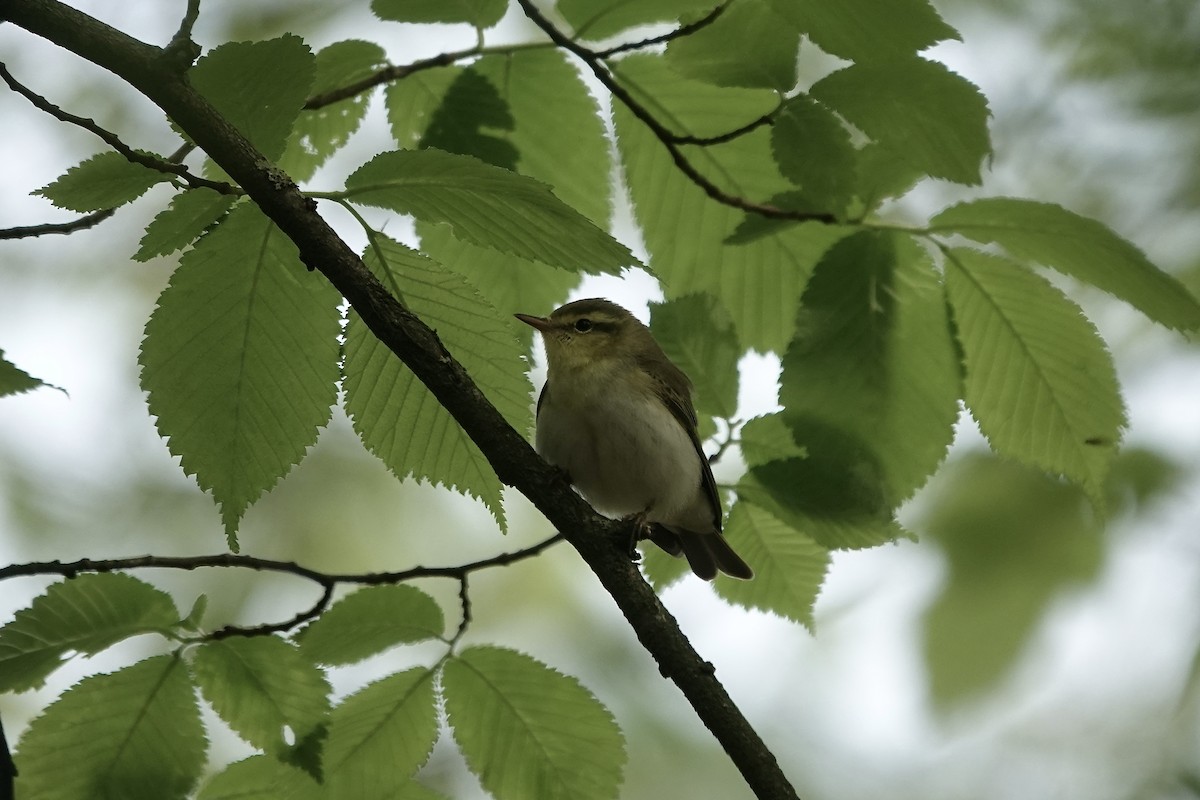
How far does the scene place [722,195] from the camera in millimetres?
2426

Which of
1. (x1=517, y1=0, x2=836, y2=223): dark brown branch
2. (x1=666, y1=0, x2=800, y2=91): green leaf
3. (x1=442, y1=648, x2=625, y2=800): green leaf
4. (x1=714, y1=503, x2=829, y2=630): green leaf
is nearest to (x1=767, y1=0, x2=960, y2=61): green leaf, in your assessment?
(x1=666, y1=0, x2=800, y2=91): green leaf

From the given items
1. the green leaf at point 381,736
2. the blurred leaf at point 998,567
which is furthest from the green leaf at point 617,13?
the blurred leaf at point 998,567

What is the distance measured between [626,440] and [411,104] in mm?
1569

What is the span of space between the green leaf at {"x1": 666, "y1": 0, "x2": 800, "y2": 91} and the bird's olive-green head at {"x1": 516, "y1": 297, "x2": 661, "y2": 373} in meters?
1.64

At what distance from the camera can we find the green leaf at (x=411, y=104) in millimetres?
2607

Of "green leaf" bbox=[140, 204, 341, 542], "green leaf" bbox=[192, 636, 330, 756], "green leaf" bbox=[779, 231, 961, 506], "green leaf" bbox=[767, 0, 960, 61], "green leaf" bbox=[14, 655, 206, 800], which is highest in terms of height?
"green leaf" bbox=[767, 0, 960, 61]

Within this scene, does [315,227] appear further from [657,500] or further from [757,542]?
[657,500]

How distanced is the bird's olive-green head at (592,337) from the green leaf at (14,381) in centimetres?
219

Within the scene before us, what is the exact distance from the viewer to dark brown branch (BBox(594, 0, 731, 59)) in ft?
7.25

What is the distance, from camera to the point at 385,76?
2.59 metres

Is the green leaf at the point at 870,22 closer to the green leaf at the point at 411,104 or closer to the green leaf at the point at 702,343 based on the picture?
the green leaf at the point at 702,343

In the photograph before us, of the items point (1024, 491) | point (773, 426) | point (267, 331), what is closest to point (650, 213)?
point (773, 426)

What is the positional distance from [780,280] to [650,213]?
1.09ft

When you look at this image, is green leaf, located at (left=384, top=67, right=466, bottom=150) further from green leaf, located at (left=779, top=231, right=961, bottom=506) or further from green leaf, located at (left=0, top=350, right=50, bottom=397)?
green leaf, located at (left=0, top=350, right=50, bottom=397)
